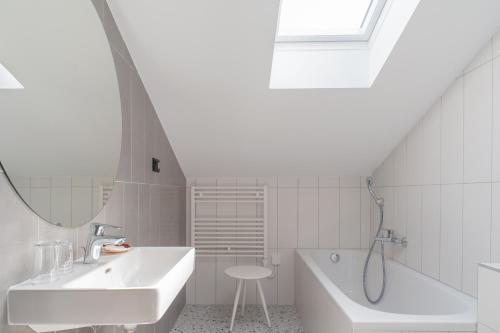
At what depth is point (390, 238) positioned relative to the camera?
8.40 feet

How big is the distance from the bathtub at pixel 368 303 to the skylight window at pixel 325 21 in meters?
1.63

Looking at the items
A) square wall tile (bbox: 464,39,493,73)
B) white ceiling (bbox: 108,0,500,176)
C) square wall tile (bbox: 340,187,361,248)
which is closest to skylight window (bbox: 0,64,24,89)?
white ceiling (bbox: 108,0,500,176)

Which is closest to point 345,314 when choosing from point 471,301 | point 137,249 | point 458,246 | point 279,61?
point 471,301

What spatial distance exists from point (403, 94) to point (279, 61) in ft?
2.78

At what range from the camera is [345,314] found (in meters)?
1.55

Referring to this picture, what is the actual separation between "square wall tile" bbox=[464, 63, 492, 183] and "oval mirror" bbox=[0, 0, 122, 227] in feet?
6.24

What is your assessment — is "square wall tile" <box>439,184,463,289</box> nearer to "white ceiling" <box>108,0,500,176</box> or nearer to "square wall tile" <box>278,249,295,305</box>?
"white ceiling" <box>108,0,500,176</box>

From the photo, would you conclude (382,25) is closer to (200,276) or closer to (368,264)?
(368,264)

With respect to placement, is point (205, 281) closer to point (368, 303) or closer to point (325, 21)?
point (368, 303)

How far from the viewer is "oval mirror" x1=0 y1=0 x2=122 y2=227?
991mm

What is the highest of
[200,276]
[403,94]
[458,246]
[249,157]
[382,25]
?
[382,25]

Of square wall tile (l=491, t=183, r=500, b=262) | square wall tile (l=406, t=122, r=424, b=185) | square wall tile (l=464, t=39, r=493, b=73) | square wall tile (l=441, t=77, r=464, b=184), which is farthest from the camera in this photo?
square wall tile (l=406, t=122, r=424, b=185)

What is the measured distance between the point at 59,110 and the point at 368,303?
268 cm

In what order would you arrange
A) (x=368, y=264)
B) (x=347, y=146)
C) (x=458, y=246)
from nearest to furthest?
(x=458, y=246), (x=347, y=146), (x=368, y=264)
